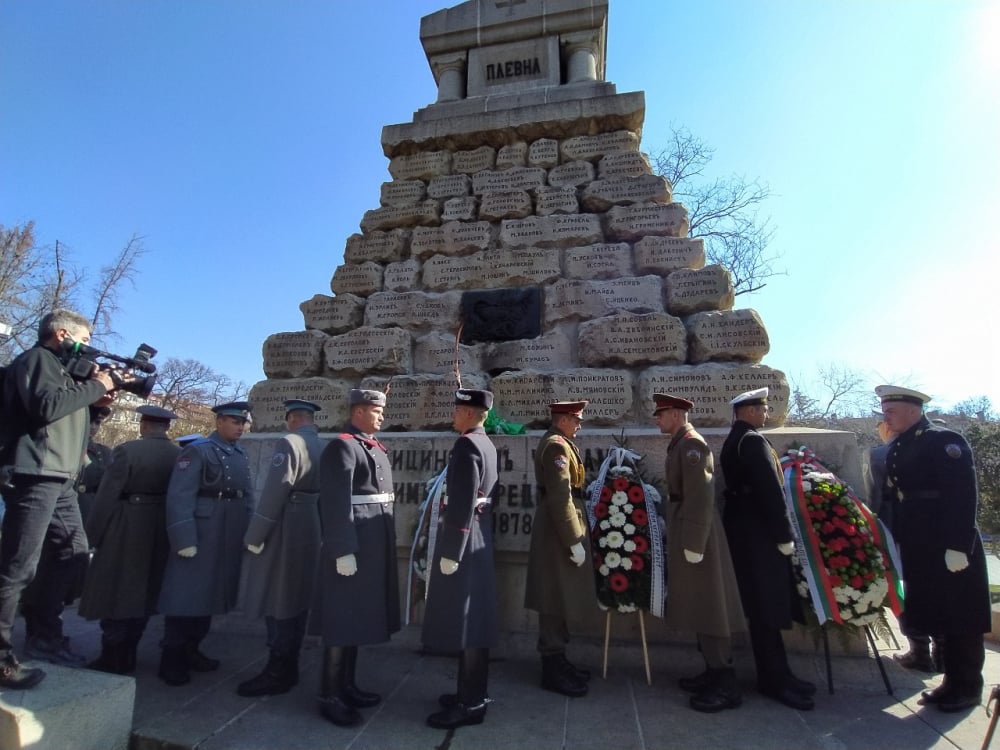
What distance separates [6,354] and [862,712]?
24883mm

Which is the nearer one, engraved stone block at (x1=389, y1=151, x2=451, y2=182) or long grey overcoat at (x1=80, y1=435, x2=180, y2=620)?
long grey overcoat at (x1=80, y1=435, x2=180, y2=620)

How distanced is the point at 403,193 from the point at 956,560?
6.05m

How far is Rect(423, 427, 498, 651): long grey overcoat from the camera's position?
3064 mm

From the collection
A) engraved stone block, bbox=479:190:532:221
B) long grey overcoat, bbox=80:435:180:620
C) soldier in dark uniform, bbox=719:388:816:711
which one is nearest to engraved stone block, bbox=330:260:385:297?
engraved stone block, bbox=479:190:532:221

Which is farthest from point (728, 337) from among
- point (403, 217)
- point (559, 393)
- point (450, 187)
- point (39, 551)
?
point (39, 551)

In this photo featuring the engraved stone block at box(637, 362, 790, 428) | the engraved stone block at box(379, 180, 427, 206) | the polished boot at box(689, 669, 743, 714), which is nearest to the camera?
the polished boot at box(689, 669, 743, 714)

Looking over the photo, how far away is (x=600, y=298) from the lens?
529 centimetres

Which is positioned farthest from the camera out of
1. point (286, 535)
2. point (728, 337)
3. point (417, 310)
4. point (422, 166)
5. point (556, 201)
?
point (422, 166)

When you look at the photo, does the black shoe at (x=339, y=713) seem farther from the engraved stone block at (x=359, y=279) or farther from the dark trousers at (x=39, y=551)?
the engraved stone block at (x=359, y=279)

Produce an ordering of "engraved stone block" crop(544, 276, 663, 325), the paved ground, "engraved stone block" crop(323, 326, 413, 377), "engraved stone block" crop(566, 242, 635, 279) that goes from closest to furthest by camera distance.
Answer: the paved ground → "engraved stone block" crop(544, 276, 663, 325) → "engraved stone block" crop(566, 242, 635, 279) → "engraved stone block" crop(323, 326, 413, 377)

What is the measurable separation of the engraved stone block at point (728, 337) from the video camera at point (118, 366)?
4.24 metres

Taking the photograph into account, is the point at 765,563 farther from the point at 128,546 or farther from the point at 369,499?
the point at 128,546

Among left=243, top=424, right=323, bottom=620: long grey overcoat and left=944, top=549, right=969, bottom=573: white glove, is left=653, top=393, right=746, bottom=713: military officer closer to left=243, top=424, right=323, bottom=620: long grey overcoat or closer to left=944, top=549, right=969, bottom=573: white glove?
left=944, top=549, right=969, bottom=573: white glove

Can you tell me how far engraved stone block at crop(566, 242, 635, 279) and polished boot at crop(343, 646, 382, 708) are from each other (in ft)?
12.6
